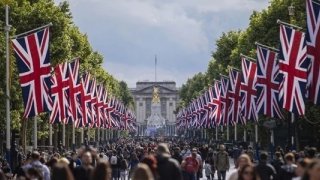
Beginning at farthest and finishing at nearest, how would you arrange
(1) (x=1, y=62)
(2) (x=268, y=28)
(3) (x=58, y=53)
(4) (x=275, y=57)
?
(2) (x=268, y=28), (3) (x=58, y=53), (1) (x=1, y=62), (4) (x=275, y=57)

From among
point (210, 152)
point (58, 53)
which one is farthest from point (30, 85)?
point (58, 53)

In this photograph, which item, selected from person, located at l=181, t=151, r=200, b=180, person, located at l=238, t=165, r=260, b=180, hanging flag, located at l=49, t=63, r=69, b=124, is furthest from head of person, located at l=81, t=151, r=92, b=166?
hanging flag, located at l=49, t=63, r=69, b=124

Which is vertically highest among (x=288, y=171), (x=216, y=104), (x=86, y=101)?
(x=216, y=104)

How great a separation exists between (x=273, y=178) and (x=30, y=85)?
13302 millimetres

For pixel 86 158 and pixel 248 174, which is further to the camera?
pixel 86 158

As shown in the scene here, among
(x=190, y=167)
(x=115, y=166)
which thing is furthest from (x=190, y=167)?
(x=115, y=166)

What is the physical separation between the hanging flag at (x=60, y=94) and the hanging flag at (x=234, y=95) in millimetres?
10235

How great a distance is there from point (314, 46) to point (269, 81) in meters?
8.98

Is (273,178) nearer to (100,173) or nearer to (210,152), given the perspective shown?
(100,173)

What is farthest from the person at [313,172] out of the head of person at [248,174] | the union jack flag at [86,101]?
the union jack flag at [86,101]

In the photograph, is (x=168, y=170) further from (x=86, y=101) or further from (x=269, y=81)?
(x=86, y=101)

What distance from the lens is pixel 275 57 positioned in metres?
31.9

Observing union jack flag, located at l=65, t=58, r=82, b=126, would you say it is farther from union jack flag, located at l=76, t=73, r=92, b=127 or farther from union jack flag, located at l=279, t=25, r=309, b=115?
union jack flag, located at l=279, t=25, r=309, b=115

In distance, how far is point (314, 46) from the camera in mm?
22375
